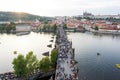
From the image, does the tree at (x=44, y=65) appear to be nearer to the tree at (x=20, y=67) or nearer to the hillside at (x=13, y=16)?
the tree at (x=20, y=67)

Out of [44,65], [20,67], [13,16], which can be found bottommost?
[13,16]

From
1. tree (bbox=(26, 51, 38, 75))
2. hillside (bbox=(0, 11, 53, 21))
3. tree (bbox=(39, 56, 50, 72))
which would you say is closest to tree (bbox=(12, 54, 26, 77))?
tree (bbox=(26, 51, 38, 75))

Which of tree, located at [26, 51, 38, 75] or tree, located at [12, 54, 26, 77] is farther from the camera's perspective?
tree, located at [26, 51, 38, 75]

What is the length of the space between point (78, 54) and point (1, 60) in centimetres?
1420

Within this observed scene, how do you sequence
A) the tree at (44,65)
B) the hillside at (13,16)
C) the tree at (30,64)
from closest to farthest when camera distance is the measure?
the tree at (30,64)
the tree at (44,65)
the hillside at (13,16)

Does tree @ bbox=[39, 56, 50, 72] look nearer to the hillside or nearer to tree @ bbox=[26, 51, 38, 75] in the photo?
tree @ bbox=[26, 51, 38, 75]

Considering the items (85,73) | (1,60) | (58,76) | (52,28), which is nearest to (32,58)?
(58,76)

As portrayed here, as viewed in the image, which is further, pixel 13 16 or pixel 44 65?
pixel 13 16

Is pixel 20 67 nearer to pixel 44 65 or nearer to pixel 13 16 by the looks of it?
pixel 44 65

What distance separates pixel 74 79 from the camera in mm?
24219

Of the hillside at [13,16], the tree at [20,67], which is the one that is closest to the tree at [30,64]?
the tree at [20,67]

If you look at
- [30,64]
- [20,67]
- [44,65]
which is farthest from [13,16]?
[20,67]

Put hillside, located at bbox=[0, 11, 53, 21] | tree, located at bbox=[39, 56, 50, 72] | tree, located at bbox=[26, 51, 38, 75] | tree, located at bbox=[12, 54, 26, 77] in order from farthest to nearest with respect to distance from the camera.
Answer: hillside, located at bbox=[0, 11, 53, 21] < tree, located at bbox=[39, 56, 50, 72] < tree, located at bbox=[26, 51, 38, 75] < tree, located at bbox=[12, 54, 26, 77]

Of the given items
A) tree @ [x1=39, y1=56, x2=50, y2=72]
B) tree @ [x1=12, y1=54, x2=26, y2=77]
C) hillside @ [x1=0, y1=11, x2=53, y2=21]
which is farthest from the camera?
hillside @ [x1=0, y1=11, x2=53, y2=21]
